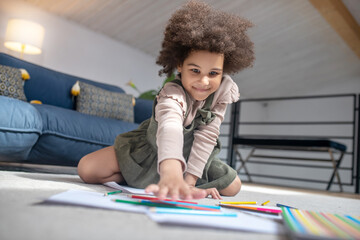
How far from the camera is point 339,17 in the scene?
4.26 metres

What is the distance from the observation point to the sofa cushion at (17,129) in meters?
1.43

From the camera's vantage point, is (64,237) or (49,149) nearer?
(64,237)

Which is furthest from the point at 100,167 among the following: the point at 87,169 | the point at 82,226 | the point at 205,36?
the point at 82,226

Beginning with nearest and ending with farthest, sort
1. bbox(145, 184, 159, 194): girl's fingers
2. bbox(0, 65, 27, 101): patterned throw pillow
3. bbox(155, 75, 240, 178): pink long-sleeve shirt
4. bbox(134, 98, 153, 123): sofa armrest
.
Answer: bbox(145, 184, 159, 194): girl's fingers < bbox(155, 75, 240, 178): pink long-sleeve shirt < bbox(0, 65, 27, 101): patterned throw pillow < bbox(134, 98, 153, 123): sofa armrest

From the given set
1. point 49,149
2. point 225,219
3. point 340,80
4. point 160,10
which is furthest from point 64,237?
point 340,80

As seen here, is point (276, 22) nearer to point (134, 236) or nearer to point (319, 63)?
point (319, 63)

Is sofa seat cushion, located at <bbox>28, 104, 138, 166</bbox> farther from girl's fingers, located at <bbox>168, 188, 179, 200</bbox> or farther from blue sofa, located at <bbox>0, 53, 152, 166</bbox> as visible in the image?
girl's fingers, located at <bbox>168, 188, 179, 200</bbox>

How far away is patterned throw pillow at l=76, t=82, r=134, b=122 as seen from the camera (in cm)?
233

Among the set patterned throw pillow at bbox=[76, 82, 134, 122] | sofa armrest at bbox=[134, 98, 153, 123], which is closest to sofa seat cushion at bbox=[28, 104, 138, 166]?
patterned throw pillow at bbox=[76, 82, 134, 122]

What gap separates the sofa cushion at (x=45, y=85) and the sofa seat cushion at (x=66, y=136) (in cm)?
50

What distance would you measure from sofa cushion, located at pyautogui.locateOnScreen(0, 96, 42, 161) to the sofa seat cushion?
7cm

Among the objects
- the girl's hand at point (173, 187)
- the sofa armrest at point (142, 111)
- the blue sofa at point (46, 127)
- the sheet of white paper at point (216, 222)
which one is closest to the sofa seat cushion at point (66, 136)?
the blue sofa at point (46, 127)

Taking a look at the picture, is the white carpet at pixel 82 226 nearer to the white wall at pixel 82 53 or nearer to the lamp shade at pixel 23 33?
the lamp shade at pixel 23 33

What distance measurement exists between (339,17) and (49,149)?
4.13 meters
